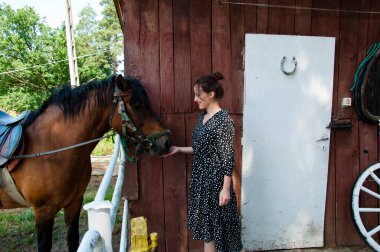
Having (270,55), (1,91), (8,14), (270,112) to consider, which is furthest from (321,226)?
(8,14)

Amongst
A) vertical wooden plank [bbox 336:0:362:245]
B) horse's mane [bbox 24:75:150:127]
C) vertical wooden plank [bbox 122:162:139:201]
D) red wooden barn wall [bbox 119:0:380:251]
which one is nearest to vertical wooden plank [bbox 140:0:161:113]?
red wooden barn wall [bbox 119:0:380:251]

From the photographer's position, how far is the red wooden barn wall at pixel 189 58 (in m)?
2.42

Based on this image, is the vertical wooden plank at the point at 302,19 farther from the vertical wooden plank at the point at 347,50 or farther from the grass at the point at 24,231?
the grass at the point at 24,231

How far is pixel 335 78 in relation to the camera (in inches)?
106

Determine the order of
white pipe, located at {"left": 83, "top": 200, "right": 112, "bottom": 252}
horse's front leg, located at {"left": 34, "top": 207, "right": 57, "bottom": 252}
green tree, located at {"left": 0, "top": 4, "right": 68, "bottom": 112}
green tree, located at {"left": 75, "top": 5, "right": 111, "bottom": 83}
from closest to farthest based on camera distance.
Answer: white pipe, located at {"left": 83, "top": 200, "right": 112, "bottom": 252} < horse's front leg, located at {"left": 34, "top": 207, "right": 57, "bottom": 252} < green tree, located at {"left": 0, "top": 4, "right": 68, "bottom": 112} < green tree, located at {"left": 75, "top": 5, "right": 111, "bottom": 83}

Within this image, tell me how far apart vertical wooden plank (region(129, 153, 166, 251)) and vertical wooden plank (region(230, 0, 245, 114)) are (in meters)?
0.86

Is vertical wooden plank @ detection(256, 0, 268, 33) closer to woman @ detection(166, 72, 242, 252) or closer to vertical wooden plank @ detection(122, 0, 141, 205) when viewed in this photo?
woman @ detection(166, 72, 242, 252)

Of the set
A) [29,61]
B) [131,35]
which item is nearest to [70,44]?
[29,61]

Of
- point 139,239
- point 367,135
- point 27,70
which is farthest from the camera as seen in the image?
point 27,70

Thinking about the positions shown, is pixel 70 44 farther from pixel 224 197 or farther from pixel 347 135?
pixel 224 197

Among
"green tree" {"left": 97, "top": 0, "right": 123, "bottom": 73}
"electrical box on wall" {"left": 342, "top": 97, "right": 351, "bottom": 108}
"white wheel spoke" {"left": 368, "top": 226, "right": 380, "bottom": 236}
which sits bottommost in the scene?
"white wheel spoke" {"left": 368, "top": 226, "right": 380, "bottom": 236}

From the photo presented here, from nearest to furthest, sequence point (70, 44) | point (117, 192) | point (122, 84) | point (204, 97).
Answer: point (117, 192), point (204, 97), point (122, 84), point (70, 44)

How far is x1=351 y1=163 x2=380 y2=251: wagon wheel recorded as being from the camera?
2645mm

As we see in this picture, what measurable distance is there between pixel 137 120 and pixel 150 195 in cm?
81
